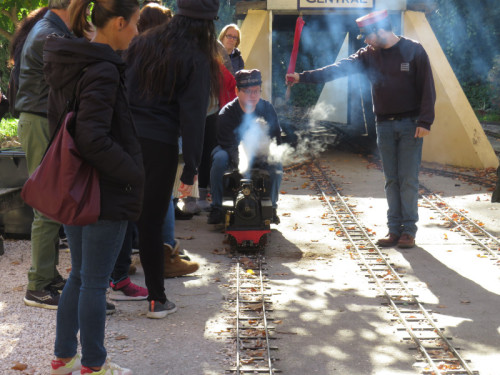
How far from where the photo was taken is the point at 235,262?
6.65m

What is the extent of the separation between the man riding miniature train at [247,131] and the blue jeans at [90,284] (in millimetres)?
4275

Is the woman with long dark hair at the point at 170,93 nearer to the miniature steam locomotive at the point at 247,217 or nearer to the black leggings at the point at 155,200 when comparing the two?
the black leggings at the point at 155,200

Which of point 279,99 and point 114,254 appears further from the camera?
point 279,99

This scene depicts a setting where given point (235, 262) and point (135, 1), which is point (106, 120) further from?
point (235, 262)

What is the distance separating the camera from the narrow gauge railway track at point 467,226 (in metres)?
7.05

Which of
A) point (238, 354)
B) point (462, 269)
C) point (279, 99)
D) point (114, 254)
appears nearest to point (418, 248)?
point (462, 269)

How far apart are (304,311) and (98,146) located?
247 centimetres

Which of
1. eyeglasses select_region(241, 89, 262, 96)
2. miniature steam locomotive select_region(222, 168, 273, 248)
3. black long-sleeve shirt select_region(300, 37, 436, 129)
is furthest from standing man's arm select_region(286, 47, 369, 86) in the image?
miniature steam locomotive select_region(222, 168, 273, 248)

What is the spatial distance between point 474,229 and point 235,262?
9.77ft

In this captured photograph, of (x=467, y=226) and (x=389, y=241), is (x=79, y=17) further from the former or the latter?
(x=467, y=226)

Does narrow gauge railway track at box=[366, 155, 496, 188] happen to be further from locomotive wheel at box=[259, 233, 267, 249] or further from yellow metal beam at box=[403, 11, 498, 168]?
locomotive wheel at box=[259, 233, 267, 249]

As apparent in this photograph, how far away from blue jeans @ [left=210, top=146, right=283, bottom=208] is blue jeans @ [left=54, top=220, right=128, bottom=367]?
4.33 metres

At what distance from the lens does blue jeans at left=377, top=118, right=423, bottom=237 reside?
707 centimetres

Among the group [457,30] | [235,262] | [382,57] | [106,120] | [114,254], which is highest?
[457,30]
